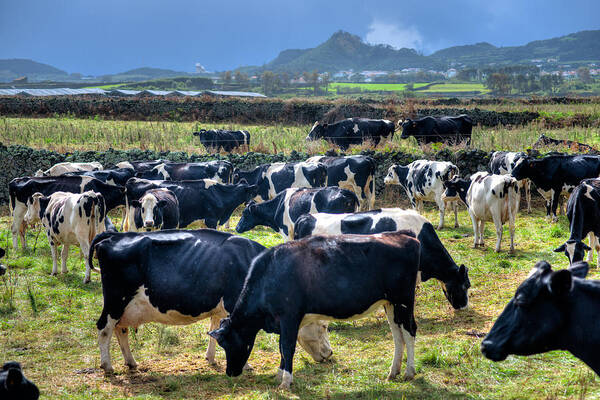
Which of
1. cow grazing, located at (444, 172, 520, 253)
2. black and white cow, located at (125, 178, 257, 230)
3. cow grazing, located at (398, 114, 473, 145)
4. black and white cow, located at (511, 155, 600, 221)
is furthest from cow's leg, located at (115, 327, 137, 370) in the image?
cow grazing, located at (398, 114, 473, 145)

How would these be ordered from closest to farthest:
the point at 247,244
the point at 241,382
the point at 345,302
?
1. the point at 345,302
2. the point at 241,382
3. the point at 247,244

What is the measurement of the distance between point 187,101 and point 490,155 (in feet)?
102

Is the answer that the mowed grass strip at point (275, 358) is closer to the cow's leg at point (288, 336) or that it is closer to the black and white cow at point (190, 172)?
the cow's leg at point (288, 336)

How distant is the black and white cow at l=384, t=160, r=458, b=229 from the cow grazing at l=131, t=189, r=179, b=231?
282 inches

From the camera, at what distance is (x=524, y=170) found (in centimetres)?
1536

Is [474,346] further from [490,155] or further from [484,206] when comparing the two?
[490,155]

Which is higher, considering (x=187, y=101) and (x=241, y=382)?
(x=187, y=101)

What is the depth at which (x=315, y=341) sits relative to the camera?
7.59m

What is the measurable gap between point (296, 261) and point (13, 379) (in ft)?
10.9

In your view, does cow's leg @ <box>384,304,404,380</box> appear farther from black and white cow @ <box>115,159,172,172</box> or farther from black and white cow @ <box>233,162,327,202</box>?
black and white cow @ <box>115,159,172,172</box>

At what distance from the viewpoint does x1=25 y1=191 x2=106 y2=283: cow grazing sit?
1162cm

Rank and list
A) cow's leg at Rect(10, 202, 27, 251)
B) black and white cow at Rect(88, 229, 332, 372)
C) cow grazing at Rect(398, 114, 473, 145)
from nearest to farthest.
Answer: black and white cow at Rect(88, 229, 332, 372), cow's leg at Rect(10, 202, 27, 251), cow grazing at Rect(398, 114, 473, 145)

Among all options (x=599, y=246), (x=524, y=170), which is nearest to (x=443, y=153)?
(x=524, y=170)

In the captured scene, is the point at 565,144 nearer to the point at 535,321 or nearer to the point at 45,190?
the point at 45,190
